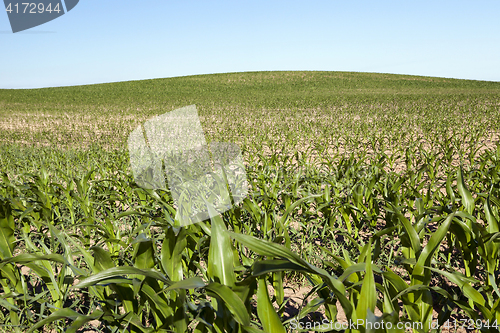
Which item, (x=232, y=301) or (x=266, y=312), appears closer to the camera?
(x=232, y=301)

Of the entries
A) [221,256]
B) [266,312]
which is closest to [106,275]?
[221,256]

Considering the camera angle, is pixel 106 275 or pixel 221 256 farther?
pixel 221 256

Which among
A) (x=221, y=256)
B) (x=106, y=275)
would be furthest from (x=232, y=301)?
(x=106, y=275)

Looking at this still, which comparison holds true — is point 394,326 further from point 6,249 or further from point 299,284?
point 6,249

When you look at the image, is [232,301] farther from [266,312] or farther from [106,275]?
[106,275]

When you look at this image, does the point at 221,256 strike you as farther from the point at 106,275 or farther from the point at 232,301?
the point at 106,275

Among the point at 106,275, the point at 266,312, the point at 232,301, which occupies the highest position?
the point at 106,275

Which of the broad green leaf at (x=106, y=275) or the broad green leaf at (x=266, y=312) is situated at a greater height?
the broad green leaf at (x=106, y=275)

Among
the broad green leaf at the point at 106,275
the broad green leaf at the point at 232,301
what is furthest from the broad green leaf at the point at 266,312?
the broad green leaf at the point at 106,275

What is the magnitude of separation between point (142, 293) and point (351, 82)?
47.6 m

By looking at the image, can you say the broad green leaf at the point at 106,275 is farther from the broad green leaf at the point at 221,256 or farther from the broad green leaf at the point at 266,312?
the broad green leaf at the point at 266,312

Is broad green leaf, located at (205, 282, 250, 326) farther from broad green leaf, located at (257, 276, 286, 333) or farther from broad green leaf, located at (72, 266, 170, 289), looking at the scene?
broad green leaf, located at (72, 266, 170, 289)

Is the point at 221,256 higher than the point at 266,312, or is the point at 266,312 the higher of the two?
the point at 221,256

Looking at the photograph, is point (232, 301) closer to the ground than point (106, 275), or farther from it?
closer to the ground
